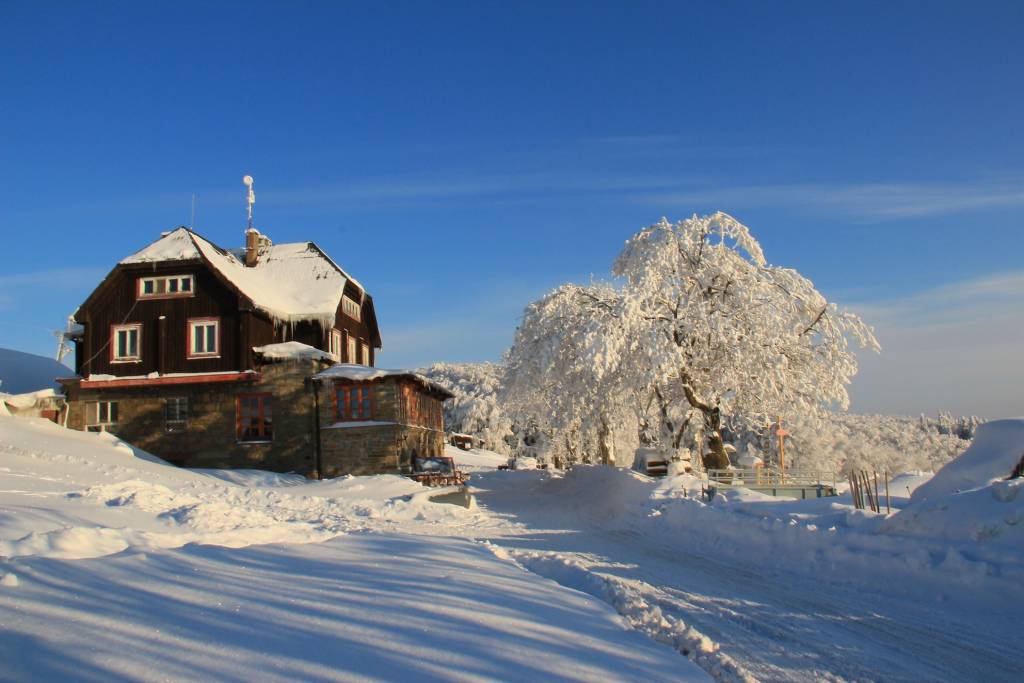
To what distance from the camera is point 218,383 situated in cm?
3089

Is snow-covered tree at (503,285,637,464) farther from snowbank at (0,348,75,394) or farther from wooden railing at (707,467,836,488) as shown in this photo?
snowbank at (0,348,75,394)

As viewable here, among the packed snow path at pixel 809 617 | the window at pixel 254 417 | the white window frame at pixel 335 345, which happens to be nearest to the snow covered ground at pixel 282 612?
the packed snow path at pixel 809 617

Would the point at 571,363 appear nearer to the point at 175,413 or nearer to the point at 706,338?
the point at 706,338

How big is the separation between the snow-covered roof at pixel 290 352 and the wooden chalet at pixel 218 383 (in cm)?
4

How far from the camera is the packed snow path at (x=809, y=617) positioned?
6418 mm

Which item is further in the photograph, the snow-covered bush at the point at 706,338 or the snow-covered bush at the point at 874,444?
the snow-covered bush at the point at 874,444

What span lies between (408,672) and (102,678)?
5.79 ft

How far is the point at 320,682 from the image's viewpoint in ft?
14.6

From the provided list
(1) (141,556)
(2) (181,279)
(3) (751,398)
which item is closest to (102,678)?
(1) (141,556)

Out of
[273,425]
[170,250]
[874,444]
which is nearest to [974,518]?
[273,425]

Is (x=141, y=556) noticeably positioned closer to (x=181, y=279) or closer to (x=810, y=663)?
(x=810, y=663)

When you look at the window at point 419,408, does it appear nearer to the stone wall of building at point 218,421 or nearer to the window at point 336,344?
the stone wall of building at point 218,421

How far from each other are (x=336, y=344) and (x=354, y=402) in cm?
517

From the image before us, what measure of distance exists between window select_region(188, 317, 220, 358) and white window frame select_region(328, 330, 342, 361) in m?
4.76
